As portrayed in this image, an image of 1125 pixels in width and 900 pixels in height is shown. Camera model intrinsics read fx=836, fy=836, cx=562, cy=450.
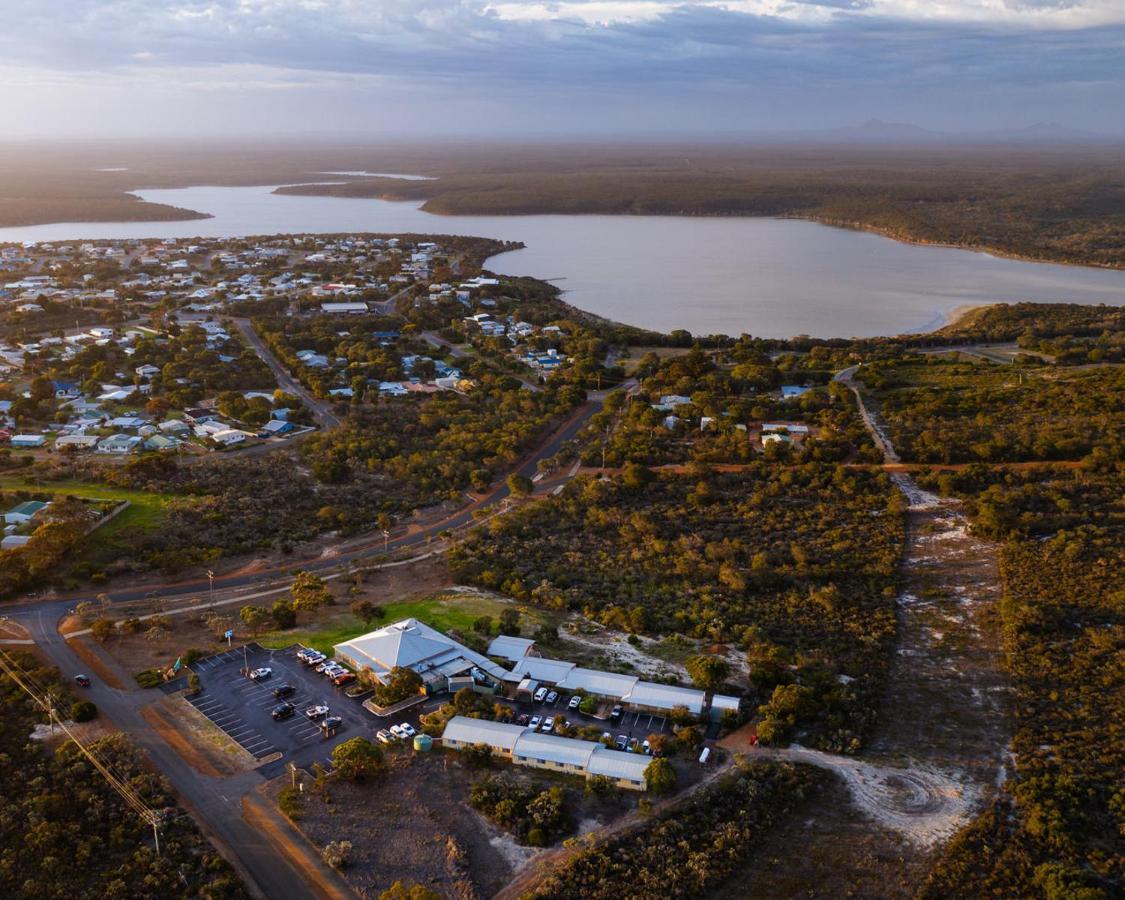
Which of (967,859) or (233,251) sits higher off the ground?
(233,251)

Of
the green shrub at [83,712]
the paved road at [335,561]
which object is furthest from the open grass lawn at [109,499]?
the green shrub at [83,712]

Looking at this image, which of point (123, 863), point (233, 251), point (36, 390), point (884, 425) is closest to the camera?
point (123, 863)

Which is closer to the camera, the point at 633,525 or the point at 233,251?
the point at 633,525

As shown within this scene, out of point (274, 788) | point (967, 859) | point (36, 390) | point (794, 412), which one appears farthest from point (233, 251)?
point (967, 859)

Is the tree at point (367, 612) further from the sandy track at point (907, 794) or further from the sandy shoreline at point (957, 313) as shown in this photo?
the sandy shoreline at point (957, 313)

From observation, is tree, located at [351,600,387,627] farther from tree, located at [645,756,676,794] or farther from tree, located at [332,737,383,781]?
tree, located at [645,756,676,794]

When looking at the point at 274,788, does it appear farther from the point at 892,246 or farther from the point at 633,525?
the point at 892,246
